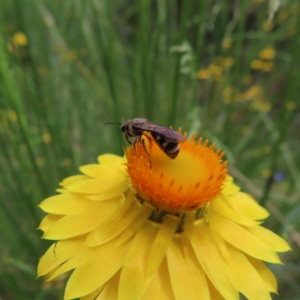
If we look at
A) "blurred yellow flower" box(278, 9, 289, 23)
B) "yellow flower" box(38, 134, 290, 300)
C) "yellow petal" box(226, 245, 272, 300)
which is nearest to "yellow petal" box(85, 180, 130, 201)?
"yellow flower" box(38, 134, 290, 300)

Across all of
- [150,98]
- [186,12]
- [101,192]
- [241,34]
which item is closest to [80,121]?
[150,98]

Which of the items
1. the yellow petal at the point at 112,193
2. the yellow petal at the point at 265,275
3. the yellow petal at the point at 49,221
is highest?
the yellow petal at the point at 112,193

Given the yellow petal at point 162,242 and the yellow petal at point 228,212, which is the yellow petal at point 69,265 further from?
the yellow petal at point 228,212

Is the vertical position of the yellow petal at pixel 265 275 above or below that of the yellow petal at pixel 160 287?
below

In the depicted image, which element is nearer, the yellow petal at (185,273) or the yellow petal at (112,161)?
the yellow petal at (185,273)

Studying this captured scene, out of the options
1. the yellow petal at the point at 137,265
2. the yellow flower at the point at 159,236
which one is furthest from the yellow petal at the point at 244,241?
the yellow petal at the point at 137,265

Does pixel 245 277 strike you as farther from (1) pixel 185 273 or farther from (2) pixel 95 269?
(2) pixel 95 269

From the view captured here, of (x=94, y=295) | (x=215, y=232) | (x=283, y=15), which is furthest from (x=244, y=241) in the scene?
(x=283, y=15)

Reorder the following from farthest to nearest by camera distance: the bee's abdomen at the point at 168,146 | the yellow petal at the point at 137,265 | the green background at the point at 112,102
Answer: the green background at the point at 112,102 < the bee's abdomen at the point at 168,146 < the yellow petal at the point at 137,265
